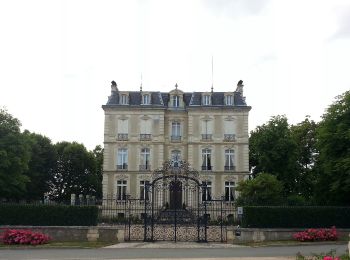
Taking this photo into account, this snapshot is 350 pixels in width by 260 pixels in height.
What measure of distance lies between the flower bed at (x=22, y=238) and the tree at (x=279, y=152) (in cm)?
2689

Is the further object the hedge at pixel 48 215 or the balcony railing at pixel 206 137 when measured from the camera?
the balcony railing at pixel 206 137

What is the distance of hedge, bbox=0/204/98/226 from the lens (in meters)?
22.7

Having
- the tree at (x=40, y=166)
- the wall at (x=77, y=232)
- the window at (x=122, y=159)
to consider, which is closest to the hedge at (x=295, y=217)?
the wall at (x=77, y=232)

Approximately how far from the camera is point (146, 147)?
45375 millimetres

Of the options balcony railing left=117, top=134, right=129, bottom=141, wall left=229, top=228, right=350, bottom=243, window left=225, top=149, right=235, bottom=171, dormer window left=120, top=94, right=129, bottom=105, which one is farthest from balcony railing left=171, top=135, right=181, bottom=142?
wall left=229, top=228, right=350, bottom=243

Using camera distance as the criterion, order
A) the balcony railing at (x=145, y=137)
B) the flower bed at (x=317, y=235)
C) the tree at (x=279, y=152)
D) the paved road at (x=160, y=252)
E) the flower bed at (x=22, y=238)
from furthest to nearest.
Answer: the balcony railing at (x=145, y=137)
the tree at (x=279, y=152)
the flower bed at (x=317, y=235)
the flower bed at (x=22, y=238)
the paved road at (x=160, y=252)

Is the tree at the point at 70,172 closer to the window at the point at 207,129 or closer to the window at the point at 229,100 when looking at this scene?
the window at the point at 207,129

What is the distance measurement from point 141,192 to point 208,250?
26.1 metres

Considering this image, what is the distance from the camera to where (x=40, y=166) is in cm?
4975

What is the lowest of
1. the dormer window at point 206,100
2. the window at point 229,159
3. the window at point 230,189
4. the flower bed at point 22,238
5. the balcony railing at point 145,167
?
the flower bed at point 22,238

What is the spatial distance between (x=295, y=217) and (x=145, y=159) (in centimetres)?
2410

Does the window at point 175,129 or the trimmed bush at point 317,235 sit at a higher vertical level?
the window at point 175,129

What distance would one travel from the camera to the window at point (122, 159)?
4503cm

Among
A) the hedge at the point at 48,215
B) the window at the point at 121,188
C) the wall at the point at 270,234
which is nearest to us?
the wall at the point at 270,234
